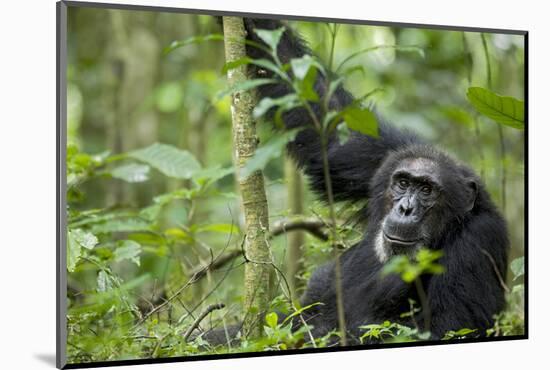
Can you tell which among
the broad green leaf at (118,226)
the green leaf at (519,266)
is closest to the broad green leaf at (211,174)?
the broad green leaf at (118,226)

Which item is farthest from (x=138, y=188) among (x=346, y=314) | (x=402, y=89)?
(x=346, y=314)

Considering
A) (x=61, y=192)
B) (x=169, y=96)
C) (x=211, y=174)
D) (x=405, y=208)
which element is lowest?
(x=405, y=208)

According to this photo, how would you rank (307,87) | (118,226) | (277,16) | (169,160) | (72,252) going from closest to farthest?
(307,87) → (72,252) → (277,16) → (118,226) → (169,160)

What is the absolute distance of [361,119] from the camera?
156 inches

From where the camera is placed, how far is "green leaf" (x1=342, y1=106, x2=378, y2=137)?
3910mm

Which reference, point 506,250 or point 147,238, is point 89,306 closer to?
point 147,238

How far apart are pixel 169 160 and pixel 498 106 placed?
2.42 meters

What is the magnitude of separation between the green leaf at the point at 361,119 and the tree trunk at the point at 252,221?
33.4 inches

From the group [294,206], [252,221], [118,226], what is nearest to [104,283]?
[252,221]

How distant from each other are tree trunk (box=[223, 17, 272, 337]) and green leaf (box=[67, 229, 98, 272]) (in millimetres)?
939

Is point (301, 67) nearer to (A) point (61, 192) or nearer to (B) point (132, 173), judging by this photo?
(A) point (61, 192)

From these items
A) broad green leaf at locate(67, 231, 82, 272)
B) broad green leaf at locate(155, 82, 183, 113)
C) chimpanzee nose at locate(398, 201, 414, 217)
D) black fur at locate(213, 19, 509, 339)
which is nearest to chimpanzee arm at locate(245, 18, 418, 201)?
black fur at locate(213, 19, 509, 339)

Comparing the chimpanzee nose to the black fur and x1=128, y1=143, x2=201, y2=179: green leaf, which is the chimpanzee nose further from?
x1=128, y1=143, x2=201, y2=179: green leaf

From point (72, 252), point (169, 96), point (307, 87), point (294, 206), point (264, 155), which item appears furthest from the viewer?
point (169, 96)
